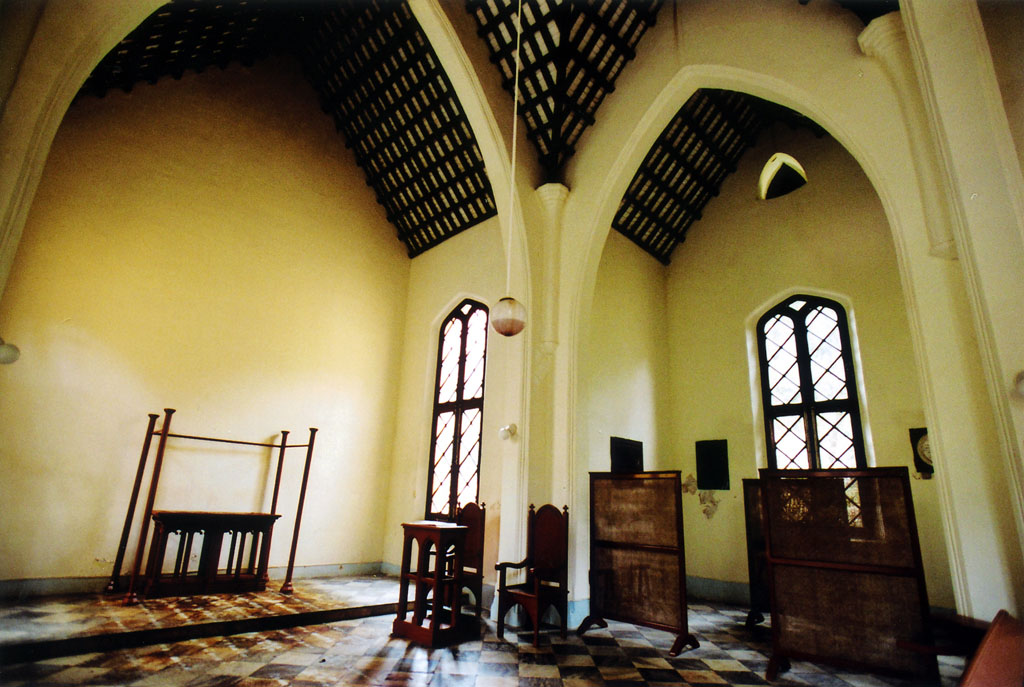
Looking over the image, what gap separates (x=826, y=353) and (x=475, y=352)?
4.88 meters

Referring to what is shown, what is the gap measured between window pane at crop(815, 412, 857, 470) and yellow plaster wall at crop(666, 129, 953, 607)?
0.28 meters

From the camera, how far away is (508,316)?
4500 mm

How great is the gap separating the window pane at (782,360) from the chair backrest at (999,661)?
5192mm

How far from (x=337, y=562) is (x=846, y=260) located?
8072 millimetres

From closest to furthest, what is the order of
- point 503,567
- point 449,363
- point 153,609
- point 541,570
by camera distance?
point 153,609 < point 503,567 < point 541,570 < point 449,363

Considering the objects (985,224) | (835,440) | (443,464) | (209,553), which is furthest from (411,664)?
(835,440)

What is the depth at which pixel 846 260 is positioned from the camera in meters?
6.96

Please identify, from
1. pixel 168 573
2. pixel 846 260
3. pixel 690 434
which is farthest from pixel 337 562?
pixel 846 260

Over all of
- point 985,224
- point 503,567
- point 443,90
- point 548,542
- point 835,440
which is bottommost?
point 503,567

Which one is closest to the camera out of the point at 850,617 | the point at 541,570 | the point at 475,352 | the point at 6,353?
the point at 850,617

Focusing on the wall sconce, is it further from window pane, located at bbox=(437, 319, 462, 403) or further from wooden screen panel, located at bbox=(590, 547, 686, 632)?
wooden screen panel, located at bbox=(590, 547, 686, 632)

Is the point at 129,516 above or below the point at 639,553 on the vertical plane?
above

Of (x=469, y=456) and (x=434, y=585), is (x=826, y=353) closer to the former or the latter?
(x=469, y=456)

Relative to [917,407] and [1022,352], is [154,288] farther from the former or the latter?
[917,407]
